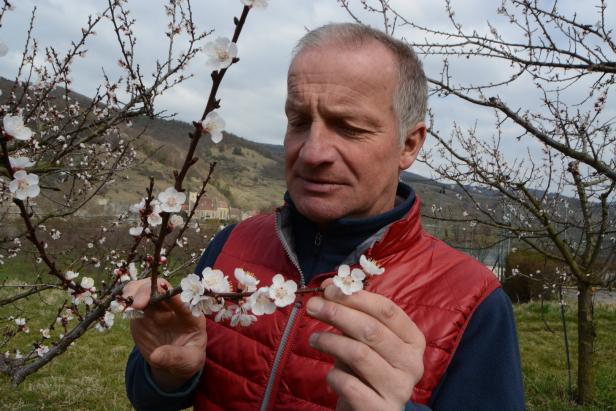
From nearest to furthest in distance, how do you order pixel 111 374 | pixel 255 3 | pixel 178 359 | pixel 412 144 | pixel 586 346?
pixel 255 3 < pixel 178 359 < pixel 412 144 < pixel 586 346 < pixel 111 374

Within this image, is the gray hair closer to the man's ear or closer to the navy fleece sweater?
the man's ear

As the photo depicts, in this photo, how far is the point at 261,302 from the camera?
1.08 m

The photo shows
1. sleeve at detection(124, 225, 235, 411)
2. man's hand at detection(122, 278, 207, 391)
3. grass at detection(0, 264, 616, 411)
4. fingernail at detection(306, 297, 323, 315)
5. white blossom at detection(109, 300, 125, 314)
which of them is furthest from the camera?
grass at detection(0, 264, 616, 411)

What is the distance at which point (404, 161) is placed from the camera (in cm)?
165

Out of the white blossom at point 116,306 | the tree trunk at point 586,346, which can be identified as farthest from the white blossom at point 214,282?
the tree trunk at point 586,346

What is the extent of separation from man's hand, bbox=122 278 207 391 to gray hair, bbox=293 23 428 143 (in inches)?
34.5

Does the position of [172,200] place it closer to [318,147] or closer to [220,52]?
[220,52]

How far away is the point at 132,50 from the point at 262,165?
84263 mm

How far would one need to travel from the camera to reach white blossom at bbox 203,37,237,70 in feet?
2.85

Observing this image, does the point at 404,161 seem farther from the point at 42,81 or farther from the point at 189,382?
the point at 42,81

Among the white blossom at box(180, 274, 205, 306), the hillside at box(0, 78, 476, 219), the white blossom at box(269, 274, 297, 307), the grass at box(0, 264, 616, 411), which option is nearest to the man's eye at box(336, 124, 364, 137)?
the white blossom at box(269, 274, 297, 307)

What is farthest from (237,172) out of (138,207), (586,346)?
(138,207)

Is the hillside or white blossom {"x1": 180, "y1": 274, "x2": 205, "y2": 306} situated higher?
the hillside

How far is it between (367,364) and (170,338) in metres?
0.74
